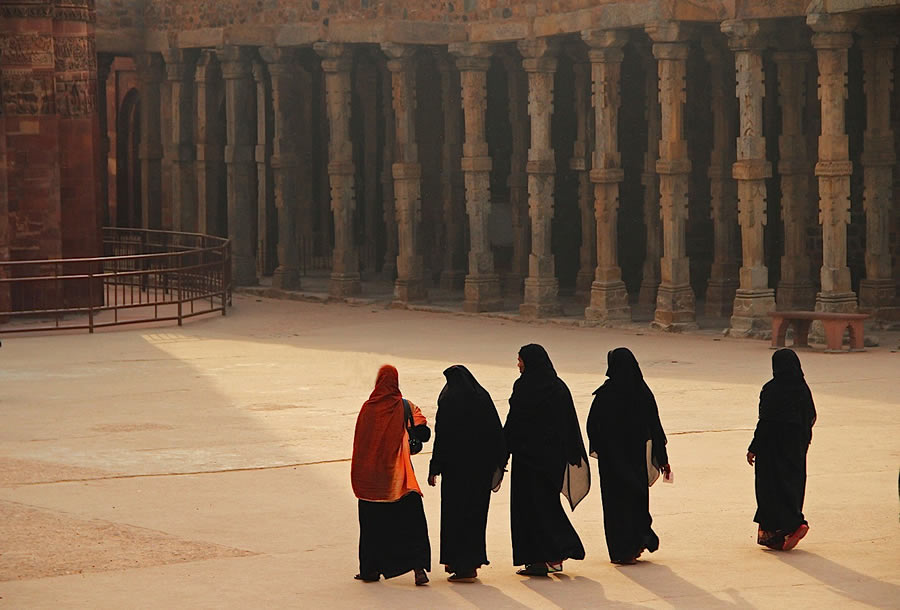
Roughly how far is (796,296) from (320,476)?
10155 millimetres

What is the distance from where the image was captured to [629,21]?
63.9 ft

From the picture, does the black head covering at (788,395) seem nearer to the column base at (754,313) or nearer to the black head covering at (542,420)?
the black head covering at (542,420)

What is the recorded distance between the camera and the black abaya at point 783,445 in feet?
30.4

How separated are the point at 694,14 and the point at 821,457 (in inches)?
323

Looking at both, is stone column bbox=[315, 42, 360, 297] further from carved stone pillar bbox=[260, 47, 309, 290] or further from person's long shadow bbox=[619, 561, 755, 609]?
person's long shadow bbox=[619, 561, 755, 609]

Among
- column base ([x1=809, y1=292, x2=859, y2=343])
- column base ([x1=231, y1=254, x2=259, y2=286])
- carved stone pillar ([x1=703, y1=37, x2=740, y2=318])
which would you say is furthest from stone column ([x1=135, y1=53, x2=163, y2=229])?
column base ([x1=809, y1=292, x2=859, y2=343])

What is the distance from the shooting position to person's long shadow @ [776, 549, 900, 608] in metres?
8.20

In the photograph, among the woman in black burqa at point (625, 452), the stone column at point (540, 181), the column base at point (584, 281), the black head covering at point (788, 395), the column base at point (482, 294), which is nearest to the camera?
the woman in black burqa at point (625, 452)

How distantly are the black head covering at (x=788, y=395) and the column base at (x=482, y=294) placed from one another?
12799 mm

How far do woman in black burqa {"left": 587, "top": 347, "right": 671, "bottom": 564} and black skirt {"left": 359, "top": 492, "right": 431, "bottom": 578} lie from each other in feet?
3.33

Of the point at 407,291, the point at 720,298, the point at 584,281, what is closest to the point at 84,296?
the point at 407,291

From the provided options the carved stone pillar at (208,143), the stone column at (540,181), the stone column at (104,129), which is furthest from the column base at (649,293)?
the stone column at (104,129)

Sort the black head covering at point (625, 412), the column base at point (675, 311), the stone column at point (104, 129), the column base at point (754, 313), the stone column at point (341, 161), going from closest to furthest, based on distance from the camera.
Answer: the black head covering at point (625, 412), the column base at point (754, 313), the column base at point (675, 311), the stone column at point (341, 161), the stone column at point (104, 129)

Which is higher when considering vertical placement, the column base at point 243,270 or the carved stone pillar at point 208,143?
the carved stone pillar at point 208,143
